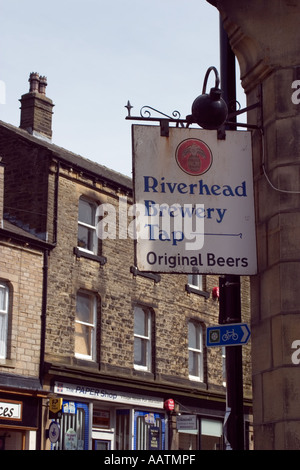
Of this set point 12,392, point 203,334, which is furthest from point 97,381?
point 203,334

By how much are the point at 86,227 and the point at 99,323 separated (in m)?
3.00

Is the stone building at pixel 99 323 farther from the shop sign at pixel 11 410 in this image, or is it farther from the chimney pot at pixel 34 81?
the shop sign at pixel 11 410

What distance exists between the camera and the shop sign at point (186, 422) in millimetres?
27128

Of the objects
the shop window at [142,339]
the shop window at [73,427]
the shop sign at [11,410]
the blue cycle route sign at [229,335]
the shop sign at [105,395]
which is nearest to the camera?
the blue cycle route sign at [229,335]

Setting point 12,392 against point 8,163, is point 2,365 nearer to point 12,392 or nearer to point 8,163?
point 12,392

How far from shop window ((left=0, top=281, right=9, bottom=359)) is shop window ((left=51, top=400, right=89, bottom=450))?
264 cm

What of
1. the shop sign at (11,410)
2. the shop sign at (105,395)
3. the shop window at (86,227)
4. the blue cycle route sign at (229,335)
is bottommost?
the blue cycle route sign at (229,335)

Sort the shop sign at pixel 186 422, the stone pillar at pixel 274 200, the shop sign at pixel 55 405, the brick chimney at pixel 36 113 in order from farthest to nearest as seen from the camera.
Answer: the brick chimney at pixel 36 113 → the shop sign at pixel 186 422 → the shop sign at pixel 55 405 → the stone pillar at pixel 274 200

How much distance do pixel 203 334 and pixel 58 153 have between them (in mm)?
8652

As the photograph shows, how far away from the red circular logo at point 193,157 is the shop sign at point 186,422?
64.3ft

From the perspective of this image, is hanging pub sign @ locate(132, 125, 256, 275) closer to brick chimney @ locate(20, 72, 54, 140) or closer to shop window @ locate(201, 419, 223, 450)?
brick chimney @ locate(20, 72, 54, 140)

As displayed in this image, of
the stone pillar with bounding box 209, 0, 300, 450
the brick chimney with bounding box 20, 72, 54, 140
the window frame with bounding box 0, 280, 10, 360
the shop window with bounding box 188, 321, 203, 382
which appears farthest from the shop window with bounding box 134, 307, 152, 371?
the stone pillar with bounding box 209, 0, 300, 450

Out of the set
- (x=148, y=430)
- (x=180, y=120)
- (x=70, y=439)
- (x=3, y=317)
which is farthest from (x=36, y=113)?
(x=180, y=120)

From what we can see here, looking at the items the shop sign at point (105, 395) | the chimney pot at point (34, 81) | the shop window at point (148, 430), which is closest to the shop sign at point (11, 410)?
the shop sign at point (105, 395)
